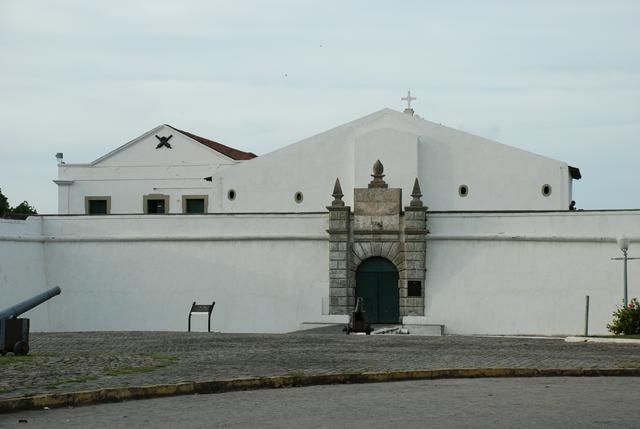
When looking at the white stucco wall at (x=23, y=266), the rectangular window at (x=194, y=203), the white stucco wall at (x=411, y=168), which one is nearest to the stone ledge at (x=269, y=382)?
the white stucco wall at (x=411, y=168)

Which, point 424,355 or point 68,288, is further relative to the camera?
point 68,288

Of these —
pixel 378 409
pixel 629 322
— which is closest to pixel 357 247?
pixel 629 322

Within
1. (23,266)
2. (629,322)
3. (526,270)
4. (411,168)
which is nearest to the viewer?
(629,322)

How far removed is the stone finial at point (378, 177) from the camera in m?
34.1

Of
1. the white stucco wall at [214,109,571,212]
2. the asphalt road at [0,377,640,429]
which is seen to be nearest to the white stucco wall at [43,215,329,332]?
the white stucco wall at [214,109,571,212]

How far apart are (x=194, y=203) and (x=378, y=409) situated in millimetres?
37060

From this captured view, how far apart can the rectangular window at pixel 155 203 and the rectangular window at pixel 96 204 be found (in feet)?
5.35

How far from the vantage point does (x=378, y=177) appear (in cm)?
3431

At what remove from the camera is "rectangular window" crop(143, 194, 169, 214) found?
47.7m

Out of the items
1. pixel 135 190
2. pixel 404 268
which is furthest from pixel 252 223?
pixel 135 190

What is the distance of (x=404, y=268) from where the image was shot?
3344 cm

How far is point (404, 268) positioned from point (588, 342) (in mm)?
11343

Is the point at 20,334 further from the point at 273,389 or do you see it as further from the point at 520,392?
the point at 520,392

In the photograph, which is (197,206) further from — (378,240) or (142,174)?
(378,240)
